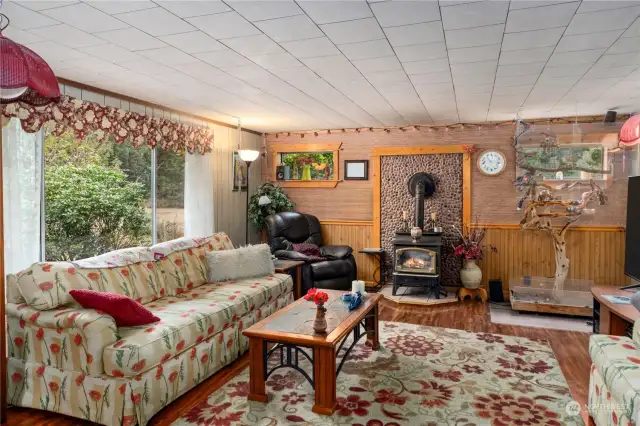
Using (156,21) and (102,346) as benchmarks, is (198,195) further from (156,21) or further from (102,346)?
(156,21)

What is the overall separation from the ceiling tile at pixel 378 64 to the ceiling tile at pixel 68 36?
5.53ft

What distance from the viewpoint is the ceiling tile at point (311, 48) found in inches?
107

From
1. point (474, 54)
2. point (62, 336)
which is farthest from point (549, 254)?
point (62, 336)

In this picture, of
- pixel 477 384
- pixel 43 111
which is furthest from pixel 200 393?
pixel 43 111

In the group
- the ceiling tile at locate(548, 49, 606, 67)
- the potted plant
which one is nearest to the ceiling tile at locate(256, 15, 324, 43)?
the ceiling tile at locate(548, 49, 606, 67)

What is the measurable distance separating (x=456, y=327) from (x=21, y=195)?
3.92 meters

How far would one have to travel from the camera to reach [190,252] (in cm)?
427

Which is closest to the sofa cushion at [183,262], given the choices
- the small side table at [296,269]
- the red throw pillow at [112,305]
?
the small side table at [296,269]

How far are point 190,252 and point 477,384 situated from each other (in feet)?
8.97

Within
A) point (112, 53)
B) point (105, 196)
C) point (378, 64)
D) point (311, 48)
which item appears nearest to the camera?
point (311, 48)

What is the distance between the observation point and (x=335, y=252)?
18.9 ft

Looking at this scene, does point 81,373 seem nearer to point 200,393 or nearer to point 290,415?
point 200,393

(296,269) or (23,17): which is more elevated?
(23,17)

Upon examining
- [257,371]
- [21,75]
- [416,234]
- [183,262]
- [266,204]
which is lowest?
[257,371]
